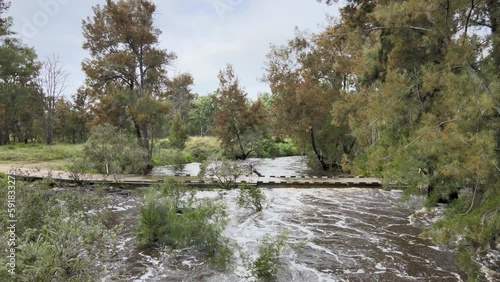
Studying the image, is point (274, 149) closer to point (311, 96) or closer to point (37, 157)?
point (311, 96)

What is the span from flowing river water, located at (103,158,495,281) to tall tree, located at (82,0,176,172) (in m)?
8.09

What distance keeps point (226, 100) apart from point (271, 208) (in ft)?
62.1

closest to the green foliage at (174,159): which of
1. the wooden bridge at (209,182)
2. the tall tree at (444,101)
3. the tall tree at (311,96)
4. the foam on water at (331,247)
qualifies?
the wooden bridge at (209,182)

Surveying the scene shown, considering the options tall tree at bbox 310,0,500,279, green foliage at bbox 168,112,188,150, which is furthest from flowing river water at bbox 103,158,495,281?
green foliage at bbox 168,112,188,150

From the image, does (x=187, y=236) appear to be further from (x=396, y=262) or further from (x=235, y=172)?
(x=235, y=172)

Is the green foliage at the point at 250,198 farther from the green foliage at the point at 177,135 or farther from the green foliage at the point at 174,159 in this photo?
the green foliage at the point at 177,135

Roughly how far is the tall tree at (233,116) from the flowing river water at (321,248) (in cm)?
1757

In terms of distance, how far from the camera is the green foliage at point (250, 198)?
32.6ft

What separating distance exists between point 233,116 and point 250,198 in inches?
735

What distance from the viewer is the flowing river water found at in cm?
573

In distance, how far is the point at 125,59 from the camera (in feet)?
58.5

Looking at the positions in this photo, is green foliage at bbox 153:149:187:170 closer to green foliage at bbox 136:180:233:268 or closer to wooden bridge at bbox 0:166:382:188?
wooden bridge at bbox 0:166:382:188

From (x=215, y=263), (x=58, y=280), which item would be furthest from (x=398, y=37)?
(x=58, y=280)

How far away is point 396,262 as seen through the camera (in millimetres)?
6234
